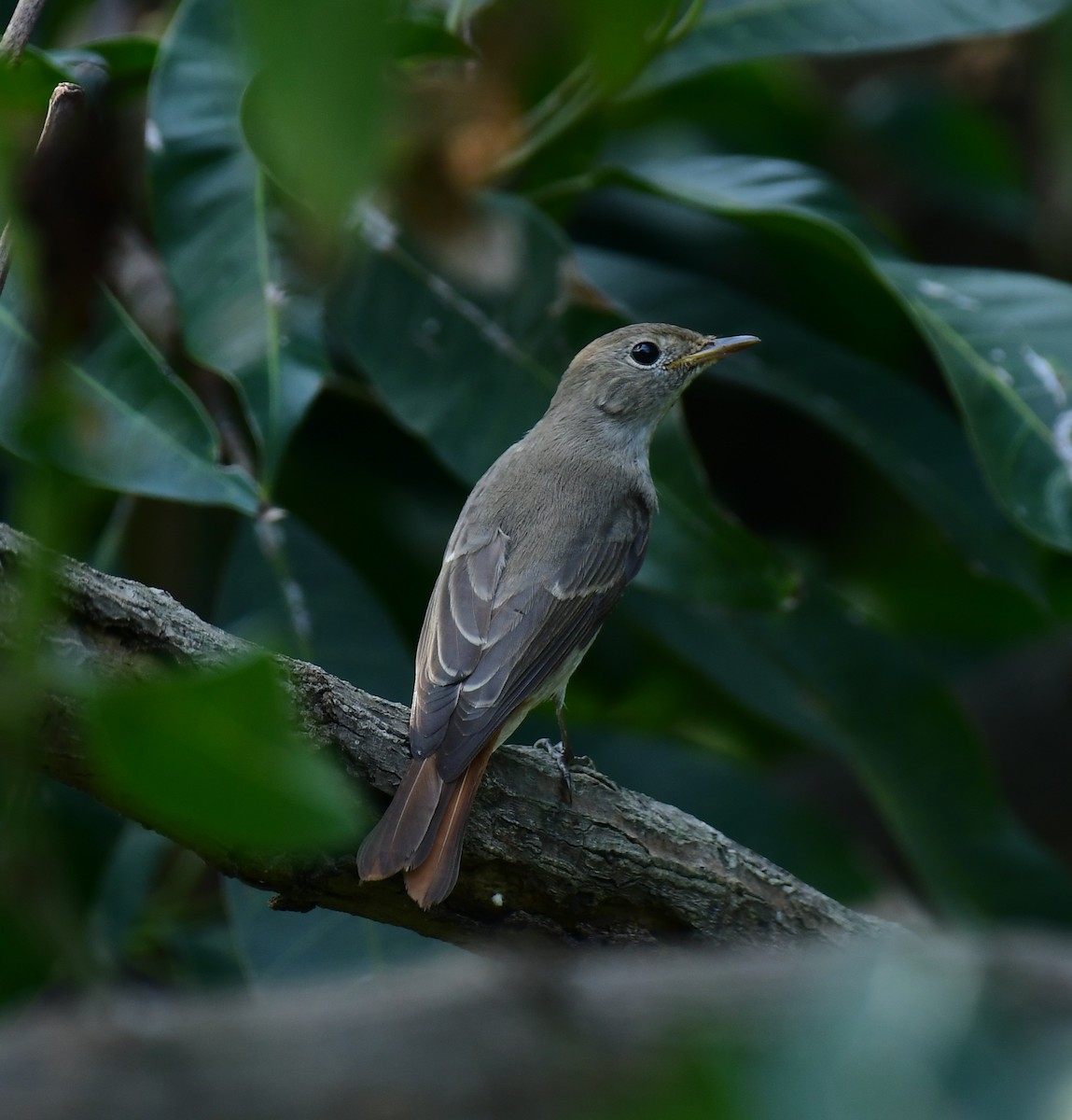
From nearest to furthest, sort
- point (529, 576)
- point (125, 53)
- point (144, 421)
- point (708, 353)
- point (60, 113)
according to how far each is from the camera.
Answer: point (60, 113) < point (144, 421) < point (529, 576) < point (125, 53) < point (708, 353)

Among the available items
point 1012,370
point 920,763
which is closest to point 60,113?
point 1012,370

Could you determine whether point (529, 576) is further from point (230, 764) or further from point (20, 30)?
point (230, 764)

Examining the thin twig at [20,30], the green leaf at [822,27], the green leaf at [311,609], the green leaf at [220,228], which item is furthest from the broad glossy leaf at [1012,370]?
the thin twig at [20,30]

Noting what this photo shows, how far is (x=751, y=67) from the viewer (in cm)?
568

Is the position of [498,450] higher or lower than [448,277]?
lower

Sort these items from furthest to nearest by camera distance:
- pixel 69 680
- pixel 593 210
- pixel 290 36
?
pixel 593 210
pixel 69 680
pixel 290 36

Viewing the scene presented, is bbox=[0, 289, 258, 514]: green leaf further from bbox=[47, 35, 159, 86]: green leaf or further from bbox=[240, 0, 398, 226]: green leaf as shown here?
bbox=[240, 0, 398, 226]: green leaf

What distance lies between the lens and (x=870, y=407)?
461 centimetres

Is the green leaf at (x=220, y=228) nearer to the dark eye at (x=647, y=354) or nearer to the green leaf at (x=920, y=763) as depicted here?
the dark eye at (x=647, y=354)

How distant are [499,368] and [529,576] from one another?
43.2 inches

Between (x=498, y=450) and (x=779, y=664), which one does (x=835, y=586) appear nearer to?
(x=779, y=664)

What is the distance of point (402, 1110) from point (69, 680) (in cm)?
33

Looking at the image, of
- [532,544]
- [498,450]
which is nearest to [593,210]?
[498,450]

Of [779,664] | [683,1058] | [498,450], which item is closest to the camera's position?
[683,1058]
